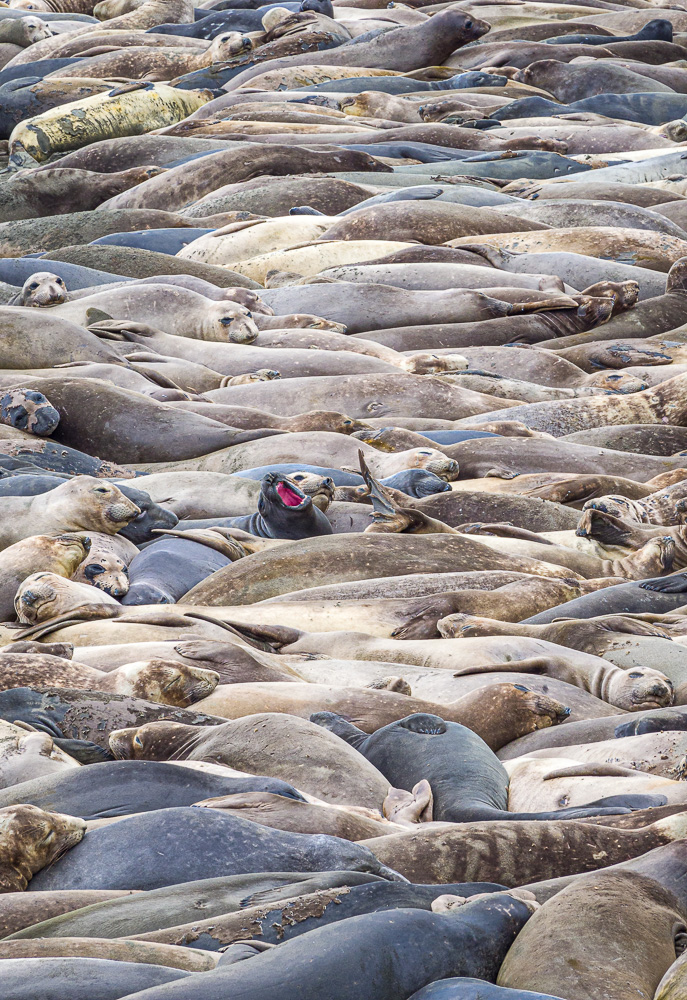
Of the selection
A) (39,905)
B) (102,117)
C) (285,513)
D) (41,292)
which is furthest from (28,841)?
(102,117)

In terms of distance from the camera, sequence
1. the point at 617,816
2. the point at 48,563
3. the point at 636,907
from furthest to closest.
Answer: the point at 48,563 → the point at 617,816 → the point at 636,907

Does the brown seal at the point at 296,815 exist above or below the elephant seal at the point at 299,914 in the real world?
below

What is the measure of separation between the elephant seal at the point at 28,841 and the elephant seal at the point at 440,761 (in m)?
1.00

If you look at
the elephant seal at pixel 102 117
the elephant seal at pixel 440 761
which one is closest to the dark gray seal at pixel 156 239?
the elephant seal at pixel 102 117

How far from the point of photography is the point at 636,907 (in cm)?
242

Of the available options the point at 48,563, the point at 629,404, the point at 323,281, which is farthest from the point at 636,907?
the point at 323,281

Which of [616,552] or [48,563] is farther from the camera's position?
[616,552]

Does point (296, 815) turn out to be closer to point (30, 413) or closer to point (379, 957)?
point (379, 957)

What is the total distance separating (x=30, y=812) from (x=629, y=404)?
5.63 metres

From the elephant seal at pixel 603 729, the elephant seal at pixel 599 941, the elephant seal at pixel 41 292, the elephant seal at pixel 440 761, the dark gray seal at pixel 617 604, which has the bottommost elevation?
the dark gray seal at pixel 617 604

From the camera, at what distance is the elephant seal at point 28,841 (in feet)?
9.45

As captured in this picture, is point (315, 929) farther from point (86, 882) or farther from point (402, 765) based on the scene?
point (402, 765)

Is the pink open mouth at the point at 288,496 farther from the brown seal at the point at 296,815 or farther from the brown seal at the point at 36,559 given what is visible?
the brown seal at the point at 296,815

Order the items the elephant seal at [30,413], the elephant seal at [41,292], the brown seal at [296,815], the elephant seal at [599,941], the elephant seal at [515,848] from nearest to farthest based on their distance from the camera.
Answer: the elephant seal at [599,941] → the elephant seal at [515,848] → the brown seal at [296,815] → the elephant seal at [30,413] → the elephant seal at [41,292]
